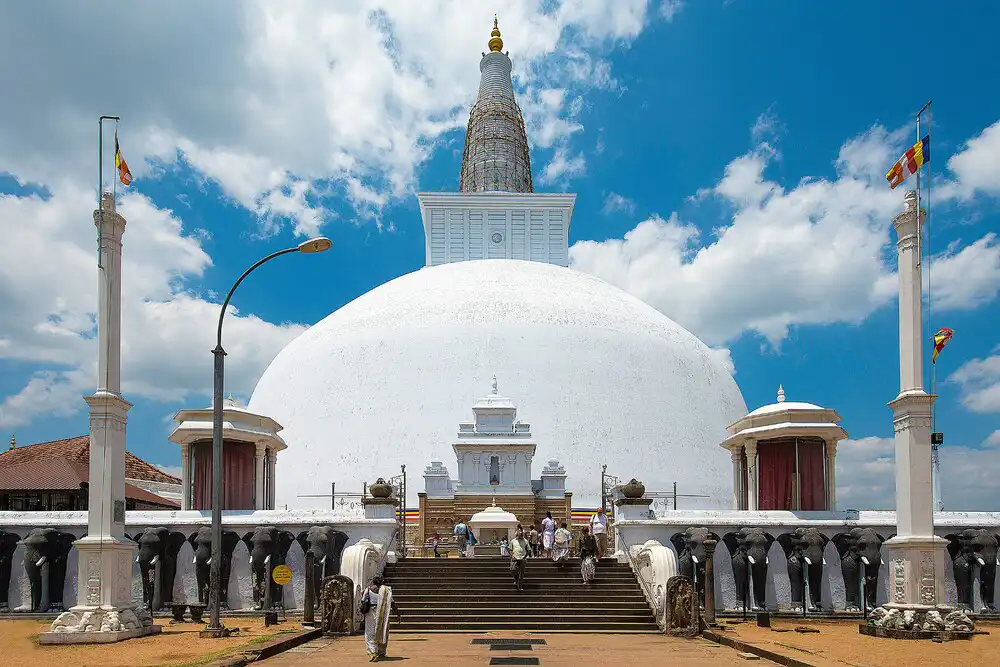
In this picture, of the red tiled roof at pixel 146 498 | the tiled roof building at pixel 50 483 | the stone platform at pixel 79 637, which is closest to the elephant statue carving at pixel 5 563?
the stone platform at pixel 79 637

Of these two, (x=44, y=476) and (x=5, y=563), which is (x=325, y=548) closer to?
(x=5, y=563)

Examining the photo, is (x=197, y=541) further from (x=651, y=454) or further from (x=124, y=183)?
(x=651, y=454)

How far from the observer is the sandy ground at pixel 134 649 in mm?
15781

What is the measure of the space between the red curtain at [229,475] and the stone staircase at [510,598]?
8.50 meters

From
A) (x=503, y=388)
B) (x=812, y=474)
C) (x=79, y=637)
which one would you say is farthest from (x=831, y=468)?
(x=79, y=637)

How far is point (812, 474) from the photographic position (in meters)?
30.9

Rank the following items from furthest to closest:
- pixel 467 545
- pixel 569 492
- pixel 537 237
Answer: pixel 537 237, pixel 569 492, pixel 467 545

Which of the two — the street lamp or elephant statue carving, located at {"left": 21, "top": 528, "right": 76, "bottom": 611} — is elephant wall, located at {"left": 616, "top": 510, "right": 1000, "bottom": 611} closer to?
the street lamp

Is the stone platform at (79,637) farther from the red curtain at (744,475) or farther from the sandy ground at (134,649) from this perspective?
the red curtain at (744,475)

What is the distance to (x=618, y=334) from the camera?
148 ft

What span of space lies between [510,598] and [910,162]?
13.2 m

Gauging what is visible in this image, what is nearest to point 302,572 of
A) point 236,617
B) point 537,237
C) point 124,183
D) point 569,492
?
point 236,617

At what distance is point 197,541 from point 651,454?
820 inches

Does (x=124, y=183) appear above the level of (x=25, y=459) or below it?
above
